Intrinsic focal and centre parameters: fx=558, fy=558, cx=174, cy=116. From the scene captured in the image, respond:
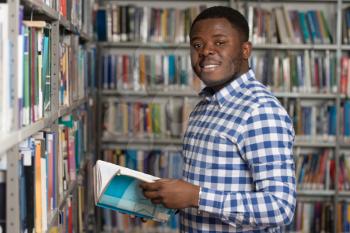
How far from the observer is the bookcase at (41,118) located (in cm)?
141

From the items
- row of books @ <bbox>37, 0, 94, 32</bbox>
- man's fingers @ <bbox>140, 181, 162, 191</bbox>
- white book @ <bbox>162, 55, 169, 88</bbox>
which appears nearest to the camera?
man's fingers @ <bbox>140, 181, 162, 191</bbox>

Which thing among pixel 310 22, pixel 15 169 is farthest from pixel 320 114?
pixel 15 169

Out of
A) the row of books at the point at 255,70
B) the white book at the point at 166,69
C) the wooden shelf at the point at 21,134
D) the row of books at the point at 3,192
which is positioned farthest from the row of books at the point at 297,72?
the row of books at the point at 3,192

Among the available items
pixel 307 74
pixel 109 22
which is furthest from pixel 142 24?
pixel 307 74

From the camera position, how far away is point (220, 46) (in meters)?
1.80

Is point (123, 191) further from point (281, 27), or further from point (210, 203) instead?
point (281, 27)

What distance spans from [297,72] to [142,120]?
4.14ft

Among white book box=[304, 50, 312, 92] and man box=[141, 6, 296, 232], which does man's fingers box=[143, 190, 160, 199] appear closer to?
man box=[141, 6, 296, 232]

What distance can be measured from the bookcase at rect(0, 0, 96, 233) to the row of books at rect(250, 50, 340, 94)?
1.60 m

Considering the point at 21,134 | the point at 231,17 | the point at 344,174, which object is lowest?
the point at 344,174

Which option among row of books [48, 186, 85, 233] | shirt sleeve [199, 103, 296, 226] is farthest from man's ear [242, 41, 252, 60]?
row of books [48, 186, 85, 233]

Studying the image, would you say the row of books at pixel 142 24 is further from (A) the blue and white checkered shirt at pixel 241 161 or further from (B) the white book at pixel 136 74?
(A) the blue and white checkered shirt at pixel 241 161

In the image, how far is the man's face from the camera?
179cm

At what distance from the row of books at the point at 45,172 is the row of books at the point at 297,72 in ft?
6.47
